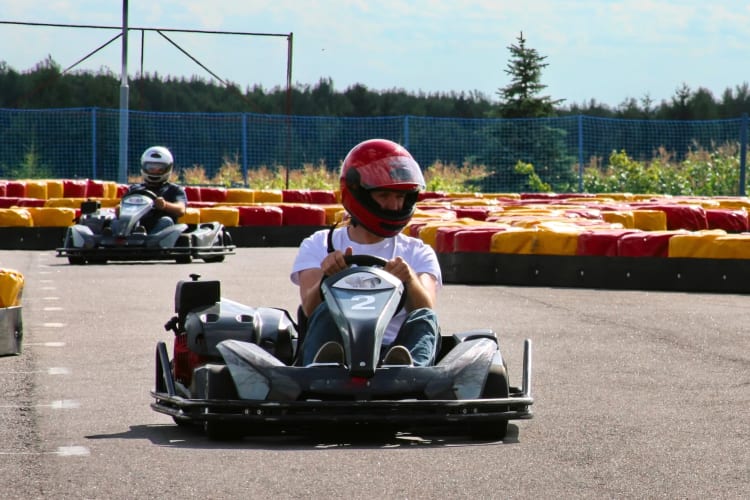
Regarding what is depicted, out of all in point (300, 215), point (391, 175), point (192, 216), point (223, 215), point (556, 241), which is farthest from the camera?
point (300, 215)

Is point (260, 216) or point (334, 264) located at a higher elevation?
point (334, 264)

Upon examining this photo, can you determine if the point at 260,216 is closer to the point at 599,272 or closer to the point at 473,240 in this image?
the point at 473,240

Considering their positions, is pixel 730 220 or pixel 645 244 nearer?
pixel 645 244

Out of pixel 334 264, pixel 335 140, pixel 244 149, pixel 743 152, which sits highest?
→ pixel 335 140

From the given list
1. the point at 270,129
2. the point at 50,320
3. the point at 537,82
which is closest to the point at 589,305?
the point at 50,320

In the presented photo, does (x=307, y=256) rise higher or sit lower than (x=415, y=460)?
higher

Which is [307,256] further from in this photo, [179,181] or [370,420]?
[179,181]

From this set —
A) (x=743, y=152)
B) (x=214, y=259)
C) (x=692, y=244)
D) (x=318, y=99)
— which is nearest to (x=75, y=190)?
(x=214, y=259)

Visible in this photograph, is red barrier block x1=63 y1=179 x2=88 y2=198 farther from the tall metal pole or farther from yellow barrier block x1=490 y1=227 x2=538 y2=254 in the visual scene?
yellow barrier block x1=490 y1=227 x2=538 y2=254

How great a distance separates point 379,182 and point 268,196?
18528mm

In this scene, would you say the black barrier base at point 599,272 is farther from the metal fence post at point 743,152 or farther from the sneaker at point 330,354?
the metal fence post at point 743,152

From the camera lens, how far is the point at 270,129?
31453 mm

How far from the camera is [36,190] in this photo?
2364 centimetres

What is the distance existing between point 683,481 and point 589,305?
21.4 feet
